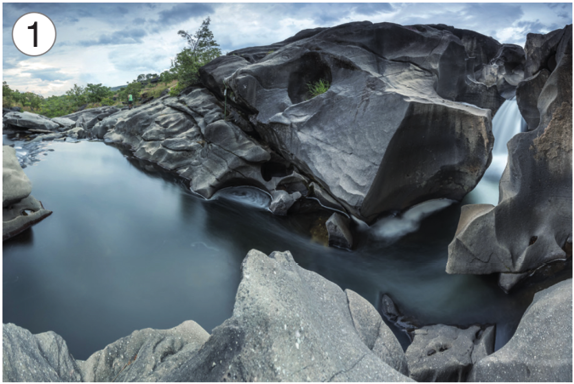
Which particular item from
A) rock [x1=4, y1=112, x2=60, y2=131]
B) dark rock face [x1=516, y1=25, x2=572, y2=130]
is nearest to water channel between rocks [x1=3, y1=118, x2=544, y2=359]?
dark rock face [x1=516, y1=25, x2=572, y2=130]

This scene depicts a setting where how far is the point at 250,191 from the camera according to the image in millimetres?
14508

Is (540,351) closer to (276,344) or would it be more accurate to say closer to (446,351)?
(446,351)

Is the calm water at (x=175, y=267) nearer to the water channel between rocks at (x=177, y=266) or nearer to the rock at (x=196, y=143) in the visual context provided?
the water channel between rocks at (x=177, y=266)

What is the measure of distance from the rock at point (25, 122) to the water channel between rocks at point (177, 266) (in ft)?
58.8

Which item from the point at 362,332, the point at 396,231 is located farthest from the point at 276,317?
the point at 396,231

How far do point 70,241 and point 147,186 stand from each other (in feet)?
17.8

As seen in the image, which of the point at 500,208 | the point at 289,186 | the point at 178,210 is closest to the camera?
the point at 500,208

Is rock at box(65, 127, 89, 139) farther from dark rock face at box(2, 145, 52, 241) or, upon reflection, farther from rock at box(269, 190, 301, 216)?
rock at box(269, 190, 301, 216)

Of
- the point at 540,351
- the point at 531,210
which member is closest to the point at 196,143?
the point at 531,210

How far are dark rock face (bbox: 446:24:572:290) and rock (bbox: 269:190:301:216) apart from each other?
6.14 meters

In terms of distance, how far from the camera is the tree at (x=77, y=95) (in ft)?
138

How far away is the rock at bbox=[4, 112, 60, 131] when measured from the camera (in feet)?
89.6

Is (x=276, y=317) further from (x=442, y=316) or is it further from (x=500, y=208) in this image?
(x=500, y=208)

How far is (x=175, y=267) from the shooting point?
9.28 metres
